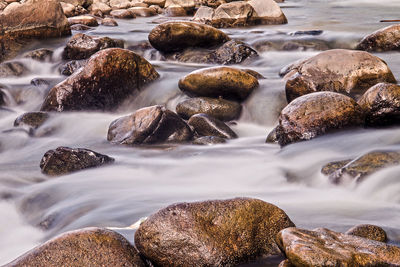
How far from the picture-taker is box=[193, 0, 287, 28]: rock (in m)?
14.6

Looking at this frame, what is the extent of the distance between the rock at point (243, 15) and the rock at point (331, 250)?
12.5 m

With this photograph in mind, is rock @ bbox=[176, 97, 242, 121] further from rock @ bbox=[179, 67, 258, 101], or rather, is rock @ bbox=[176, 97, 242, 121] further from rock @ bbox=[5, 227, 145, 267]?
rock @ bbox=[5, 227, 145, 267]

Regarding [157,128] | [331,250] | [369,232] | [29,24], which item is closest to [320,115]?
[157,128]

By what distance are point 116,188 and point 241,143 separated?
1.82 metres

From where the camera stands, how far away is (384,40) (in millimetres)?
9461

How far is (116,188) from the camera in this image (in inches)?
196

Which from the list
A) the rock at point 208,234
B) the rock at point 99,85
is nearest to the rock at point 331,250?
the rock at point 208,234

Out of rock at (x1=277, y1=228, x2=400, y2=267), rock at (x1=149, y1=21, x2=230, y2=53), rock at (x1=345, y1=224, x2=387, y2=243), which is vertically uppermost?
rock at (x1=277, y1=228, x2=400, y2=267)

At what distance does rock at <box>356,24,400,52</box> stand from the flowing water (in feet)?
3.30

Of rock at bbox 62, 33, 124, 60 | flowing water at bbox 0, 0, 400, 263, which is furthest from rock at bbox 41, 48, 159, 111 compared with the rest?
rock at bbox 62, 33, 124, 60

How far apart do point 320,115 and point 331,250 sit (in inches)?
123

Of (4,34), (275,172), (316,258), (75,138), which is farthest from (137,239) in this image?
(4,34)

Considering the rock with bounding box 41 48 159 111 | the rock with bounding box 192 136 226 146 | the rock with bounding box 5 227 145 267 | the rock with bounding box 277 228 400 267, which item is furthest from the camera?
the rock with bounding box 41 48 159 111

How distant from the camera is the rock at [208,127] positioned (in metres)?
6.24
